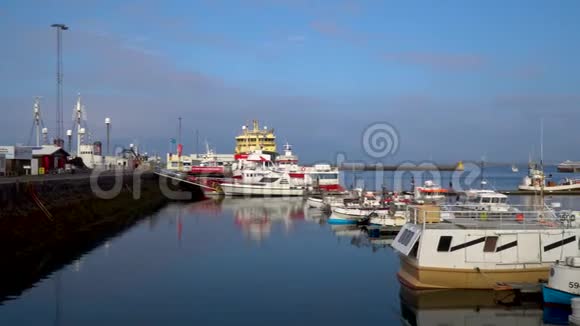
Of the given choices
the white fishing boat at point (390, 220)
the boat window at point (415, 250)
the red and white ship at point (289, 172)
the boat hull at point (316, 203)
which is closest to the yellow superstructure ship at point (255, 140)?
the red and white ship at point (289, 172)

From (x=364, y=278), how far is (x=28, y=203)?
16.7 m

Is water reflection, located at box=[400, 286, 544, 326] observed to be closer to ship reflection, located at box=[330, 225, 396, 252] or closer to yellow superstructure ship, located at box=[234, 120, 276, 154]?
ship reflection, located at box=[330, 225, 396, 252]

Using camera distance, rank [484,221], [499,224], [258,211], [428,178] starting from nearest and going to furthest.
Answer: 1. [499,224]
2. [484,221]
3. [258,211]
4. [428,178]

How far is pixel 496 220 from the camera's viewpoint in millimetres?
20594

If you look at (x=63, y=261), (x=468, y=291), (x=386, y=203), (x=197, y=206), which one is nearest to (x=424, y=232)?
(x=468, y=291)

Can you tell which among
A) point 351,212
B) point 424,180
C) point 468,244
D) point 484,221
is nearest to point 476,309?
point 468,244

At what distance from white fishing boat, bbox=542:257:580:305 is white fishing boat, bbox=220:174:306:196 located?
48.3 metres

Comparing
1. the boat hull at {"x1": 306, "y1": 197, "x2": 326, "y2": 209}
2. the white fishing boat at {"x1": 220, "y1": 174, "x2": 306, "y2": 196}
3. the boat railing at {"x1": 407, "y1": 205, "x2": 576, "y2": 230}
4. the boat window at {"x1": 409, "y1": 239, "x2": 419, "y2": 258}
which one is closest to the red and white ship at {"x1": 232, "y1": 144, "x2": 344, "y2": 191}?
the white fishing boat at {"x1": 220, "y1": 174, "x2": 306, "y2": 196}

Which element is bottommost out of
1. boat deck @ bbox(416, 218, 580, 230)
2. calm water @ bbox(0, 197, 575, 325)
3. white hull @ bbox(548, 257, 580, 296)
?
calm water @ bbox(0, 197, 575, 325)

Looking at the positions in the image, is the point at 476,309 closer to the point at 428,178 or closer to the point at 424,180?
the point at 424,180

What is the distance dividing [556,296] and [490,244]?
2.51 m

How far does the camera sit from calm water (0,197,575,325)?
654 inches

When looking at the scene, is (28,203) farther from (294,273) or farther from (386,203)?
(386,203)

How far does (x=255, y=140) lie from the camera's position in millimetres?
83812
